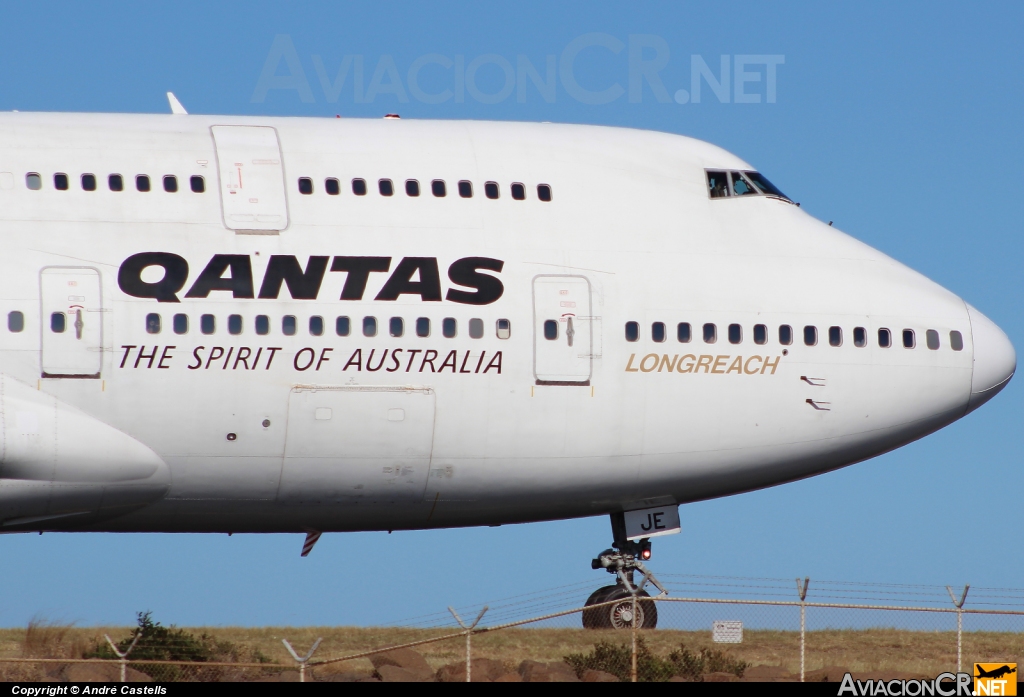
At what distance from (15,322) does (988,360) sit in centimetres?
1711

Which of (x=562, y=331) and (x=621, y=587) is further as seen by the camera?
(x=621, y=587)

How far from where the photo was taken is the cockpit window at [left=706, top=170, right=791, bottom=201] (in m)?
28.8

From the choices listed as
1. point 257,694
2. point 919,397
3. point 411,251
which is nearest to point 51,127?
point 411,251

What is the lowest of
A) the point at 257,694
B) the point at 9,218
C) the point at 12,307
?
the point at 257,694

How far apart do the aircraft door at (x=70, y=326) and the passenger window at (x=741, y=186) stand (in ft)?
38.9

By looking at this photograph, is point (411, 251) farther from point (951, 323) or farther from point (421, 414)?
point (951, 323)

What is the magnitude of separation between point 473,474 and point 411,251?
3.96 m

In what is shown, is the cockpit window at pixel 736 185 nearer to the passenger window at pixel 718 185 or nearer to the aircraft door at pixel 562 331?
the passenger window at pixel 718 185

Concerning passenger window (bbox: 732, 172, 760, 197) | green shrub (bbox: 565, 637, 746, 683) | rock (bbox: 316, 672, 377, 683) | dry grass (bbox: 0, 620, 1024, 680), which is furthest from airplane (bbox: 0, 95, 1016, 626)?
rock (bbox: 316, 672, 377, 683)

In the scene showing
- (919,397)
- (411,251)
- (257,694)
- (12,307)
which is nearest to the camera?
(257,694)

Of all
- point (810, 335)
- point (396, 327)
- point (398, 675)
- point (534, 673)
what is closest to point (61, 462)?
point (396, 327)

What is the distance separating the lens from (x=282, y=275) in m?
25.3

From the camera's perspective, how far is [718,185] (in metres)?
28.9

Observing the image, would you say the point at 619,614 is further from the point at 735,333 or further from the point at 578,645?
the point at 735,333
